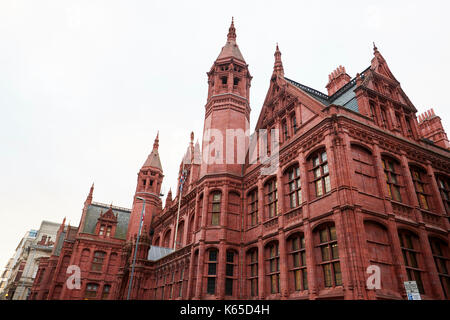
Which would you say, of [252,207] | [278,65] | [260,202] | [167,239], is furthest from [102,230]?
[278,65]

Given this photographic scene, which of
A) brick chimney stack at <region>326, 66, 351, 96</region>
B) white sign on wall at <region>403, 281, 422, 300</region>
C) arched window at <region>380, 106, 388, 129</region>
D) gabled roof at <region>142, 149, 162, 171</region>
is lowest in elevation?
white sign on wall at <region>403, 281, 422, 300</region>

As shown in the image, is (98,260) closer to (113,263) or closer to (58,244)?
(113,263)

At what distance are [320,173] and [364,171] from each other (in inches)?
99.1

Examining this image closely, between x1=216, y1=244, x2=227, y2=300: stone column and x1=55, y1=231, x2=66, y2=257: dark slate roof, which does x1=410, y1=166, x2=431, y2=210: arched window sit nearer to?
x1=216, y1=244, x2=227, y2=300: stone column

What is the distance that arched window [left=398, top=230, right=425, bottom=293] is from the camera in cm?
1666

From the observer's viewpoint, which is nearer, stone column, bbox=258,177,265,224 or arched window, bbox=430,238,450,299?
arched window, bbox=430,238,450,299

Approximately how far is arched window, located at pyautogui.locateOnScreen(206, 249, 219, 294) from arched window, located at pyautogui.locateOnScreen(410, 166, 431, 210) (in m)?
15.2

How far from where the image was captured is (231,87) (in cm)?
3303

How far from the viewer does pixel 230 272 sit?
24.2m

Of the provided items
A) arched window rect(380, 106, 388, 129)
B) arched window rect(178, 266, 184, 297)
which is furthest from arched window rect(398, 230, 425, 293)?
arched window rect(178, 266, 184, 297)

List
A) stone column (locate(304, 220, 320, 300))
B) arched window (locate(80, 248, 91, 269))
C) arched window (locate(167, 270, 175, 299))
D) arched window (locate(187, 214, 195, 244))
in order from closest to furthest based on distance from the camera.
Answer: stone column (locate(304, 220, 320, 300))
arched window (locate(167, 270, 175, 299))
arched window (locate(187, 214, 195, 244))
arched window (locate(80, 248, 91, 269))

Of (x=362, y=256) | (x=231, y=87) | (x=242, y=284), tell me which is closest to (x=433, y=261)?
(x=362, y=256)
